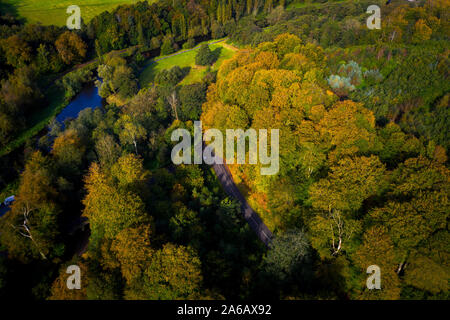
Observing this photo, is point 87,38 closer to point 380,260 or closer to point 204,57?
point 204,57

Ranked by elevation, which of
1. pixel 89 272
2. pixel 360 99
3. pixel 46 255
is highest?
pixel 360 99

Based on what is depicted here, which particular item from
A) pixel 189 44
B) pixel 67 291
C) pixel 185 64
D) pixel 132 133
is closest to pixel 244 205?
pixel 67 291

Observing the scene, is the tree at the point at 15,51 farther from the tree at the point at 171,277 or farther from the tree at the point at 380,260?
the tree at the point at 380,260

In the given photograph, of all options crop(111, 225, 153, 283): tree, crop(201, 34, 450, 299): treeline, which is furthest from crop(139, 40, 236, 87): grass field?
crop(111, 225, 153, 283): tree

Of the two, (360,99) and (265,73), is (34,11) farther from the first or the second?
(360,99)

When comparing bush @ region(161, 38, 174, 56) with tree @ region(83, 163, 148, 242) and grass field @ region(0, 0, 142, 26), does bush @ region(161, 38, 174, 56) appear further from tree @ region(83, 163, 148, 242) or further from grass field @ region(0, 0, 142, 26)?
tree @ region(83, 163, 148, 242)
